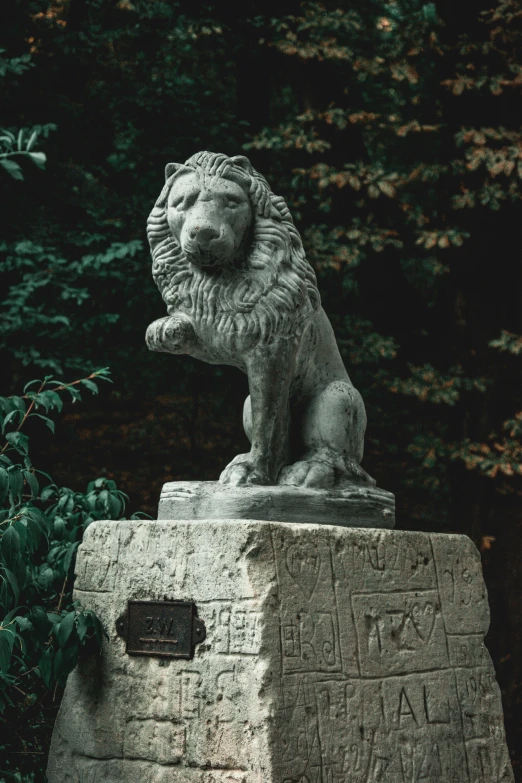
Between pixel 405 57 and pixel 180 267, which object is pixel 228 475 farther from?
pixel 405 57

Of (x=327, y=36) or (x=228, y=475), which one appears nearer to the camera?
(x=228, y=475)

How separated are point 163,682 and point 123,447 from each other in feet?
21.9

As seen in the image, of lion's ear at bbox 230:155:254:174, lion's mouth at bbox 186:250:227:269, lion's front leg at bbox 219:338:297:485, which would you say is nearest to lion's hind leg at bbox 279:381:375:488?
lion's front leg at bbox 219:338:297:485

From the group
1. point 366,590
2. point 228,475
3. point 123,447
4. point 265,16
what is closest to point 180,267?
point 228,475

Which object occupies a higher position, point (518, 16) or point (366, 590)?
point (518, 16)

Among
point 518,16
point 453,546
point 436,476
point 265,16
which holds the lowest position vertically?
point 453,546

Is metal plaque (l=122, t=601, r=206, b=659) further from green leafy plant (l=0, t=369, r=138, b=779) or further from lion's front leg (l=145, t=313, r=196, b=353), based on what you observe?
lion's front leg (l=145, t=313, r=196, b=353)

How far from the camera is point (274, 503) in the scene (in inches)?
148

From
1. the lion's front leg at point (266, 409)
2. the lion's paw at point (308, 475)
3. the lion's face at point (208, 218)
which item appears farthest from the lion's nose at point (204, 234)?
the lion's paw at point (308, 475)

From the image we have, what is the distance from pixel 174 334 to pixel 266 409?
425 mm

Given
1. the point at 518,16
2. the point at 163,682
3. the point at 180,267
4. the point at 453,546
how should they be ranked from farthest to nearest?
the point at 518,16, the point at 453,546, the point at 180,267, the point at 163,682

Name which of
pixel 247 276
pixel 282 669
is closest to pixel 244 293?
pixel 247 276

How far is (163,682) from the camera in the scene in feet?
12.1

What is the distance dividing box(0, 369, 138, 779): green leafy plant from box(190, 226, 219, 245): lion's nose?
0.85 meters
